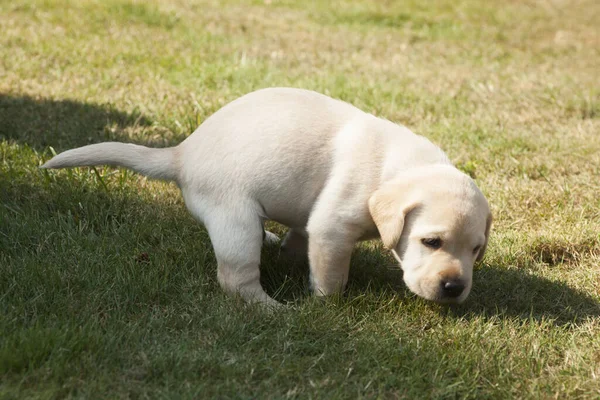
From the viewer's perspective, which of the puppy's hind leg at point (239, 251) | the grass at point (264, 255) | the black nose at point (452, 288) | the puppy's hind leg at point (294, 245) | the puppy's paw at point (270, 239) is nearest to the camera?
the grass at point (264, 255)

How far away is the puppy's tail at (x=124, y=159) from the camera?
3.25m

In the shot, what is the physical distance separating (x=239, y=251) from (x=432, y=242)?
784 mm

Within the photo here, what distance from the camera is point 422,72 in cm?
712

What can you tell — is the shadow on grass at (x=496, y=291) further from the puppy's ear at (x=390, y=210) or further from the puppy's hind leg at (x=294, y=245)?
the puppy's ear at (x=390, y=210)

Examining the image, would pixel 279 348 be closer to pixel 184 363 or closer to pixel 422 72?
pixel 184 363

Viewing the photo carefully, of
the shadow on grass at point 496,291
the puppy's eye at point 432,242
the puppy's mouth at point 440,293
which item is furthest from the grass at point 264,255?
the puppy's eye at point 432,242

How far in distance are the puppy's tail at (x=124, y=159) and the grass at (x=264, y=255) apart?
0.38 metres

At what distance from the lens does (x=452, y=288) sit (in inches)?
117

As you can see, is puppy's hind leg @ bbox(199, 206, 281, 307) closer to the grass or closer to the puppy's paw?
the grass

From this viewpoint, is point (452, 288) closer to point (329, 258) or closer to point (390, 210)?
point (390, 210)

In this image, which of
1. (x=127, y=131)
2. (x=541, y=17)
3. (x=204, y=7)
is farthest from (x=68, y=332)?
(x=541, y=17)

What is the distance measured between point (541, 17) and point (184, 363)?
911 cm

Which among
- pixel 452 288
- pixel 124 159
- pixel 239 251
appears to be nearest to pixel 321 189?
pixel 239 251

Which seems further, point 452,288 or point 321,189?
point 321,189
